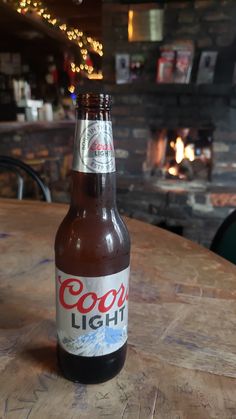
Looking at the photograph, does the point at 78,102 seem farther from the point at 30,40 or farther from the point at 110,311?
the point at 30,40

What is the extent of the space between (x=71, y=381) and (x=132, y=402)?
0.26ft

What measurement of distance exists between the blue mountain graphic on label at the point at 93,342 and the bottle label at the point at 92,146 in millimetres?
192

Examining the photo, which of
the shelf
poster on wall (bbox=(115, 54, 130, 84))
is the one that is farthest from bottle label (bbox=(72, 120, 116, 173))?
poster on wall (bbox=(115, 54, 130, 84))

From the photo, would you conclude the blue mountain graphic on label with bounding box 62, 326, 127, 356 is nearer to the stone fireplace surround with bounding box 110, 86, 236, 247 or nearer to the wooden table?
the wooden table

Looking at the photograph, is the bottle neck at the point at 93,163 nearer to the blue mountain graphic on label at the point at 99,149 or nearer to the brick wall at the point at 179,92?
the blue mountain graphic on label at the point at 99,149

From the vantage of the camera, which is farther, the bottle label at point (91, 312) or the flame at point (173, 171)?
the flame at point (173, 171)

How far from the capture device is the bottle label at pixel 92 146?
1.52 feet

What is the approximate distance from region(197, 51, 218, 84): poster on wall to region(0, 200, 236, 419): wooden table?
6.57 ft

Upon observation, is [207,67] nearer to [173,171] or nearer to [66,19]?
[173,171]

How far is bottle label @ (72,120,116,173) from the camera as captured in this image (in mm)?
463

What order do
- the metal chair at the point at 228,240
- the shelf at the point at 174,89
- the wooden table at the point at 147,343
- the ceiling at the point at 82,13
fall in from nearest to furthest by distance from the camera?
the wooden table at the point at 147,343
the metal chair at the point at 228,240
the ceiling at the point at 82,13
the shelf at the point at 174,89

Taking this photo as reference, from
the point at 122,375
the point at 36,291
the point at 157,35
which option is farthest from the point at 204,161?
the point at 122,375

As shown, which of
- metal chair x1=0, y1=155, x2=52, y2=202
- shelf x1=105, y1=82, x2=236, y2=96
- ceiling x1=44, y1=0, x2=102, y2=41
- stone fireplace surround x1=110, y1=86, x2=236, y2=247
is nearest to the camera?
metal chair x1=0, y1=155, x2=52, y2=202

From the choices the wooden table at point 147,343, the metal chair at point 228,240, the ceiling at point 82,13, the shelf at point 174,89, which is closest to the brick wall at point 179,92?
the shelf at point 174,89
